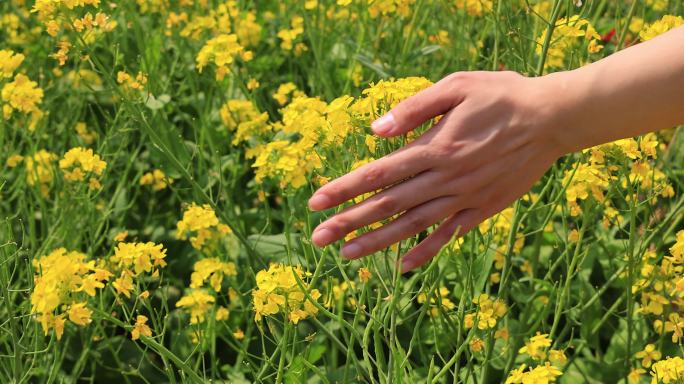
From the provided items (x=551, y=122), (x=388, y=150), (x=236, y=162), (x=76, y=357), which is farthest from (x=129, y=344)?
(x=551, y=122)

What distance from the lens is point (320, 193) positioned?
3.65 ft

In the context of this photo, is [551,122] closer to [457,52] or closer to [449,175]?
[449,175]

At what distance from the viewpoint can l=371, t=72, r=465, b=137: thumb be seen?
1.13m

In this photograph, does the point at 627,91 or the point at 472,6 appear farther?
the point at 472,6

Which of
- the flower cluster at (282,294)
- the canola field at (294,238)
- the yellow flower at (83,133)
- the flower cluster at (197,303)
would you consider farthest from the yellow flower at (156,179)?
the flower cluster at (282,294)

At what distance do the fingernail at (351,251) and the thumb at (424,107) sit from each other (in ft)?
0.45

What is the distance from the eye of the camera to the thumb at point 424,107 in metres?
1.13

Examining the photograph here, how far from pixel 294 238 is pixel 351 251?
0.96 metres

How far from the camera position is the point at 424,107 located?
1132 mm

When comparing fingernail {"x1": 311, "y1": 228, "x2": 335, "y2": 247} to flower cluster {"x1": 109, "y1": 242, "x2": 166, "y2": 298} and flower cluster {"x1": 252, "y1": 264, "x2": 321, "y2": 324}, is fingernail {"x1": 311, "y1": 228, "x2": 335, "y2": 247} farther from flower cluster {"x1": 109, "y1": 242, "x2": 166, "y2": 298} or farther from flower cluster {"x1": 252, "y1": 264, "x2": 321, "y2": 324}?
flower cluster {"x1": 109, "y1": 242, "x2": 166, "y2": 298}

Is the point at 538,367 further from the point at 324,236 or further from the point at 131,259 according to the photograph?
the point at 131,259

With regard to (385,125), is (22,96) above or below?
below

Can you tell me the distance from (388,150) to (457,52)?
1.13 m

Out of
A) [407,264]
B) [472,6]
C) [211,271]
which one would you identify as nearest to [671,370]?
[407,264]
